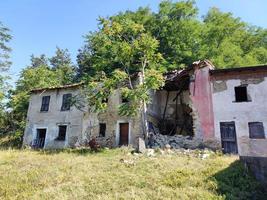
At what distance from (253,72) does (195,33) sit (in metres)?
12.4

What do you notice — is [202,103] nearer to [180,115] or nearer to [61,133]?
[180,115]

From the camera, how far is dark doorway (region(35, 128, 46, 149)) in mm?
22156

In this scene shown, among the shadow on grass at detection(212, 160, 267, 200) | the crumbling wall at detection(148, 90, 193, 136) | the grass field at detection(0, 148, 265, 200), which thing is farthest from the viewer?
the crumbling wall at detection(148, 90, 193, 136)

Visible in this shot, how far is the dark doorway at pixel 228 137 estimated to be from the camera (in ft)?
52.5

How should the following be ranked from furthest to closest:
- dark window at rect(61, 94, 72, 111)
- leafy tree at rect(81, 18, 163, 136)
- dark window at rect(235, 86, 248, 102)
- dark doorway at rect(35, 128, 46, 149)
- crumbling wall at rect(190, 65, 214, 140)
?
1. dark window at rect(61, 94, 72, 111)
2. dark doorway at rect(35, 128, 46, 149)
3. leafy tree at rect(81, 18, 163, 136)
4. crumbling wall at rect(190, 65, 214, 140)
5. dark window at rect(235, 86, 248, 102)

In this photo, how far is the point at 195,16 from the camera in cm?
2961

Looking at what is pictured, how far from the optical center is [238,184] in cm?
937

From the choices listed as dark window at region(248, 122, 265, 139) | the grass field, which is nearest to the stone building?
the grass field

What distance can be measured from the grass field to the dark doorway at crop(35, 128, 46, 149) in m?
8.51

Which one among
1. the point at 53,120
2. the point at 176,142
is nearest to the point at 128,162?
the point at 176,142

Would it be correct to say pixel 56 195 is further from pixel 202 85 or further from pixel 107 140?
pixel 202 85

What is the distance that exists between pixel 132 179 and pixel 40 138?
14958 mm

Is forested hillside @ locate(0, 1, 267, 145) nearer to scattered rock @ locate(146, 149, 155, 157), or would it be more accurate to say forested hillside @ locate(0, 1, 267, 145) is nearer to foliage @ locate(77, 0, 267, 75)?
foliage @ locate(77, 0, 267, 75)

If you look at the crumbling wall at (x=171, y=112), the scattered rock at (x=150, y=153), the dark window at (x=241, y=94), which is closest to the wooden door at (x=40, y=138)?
the crumbling wall at (x=171, y=112)
